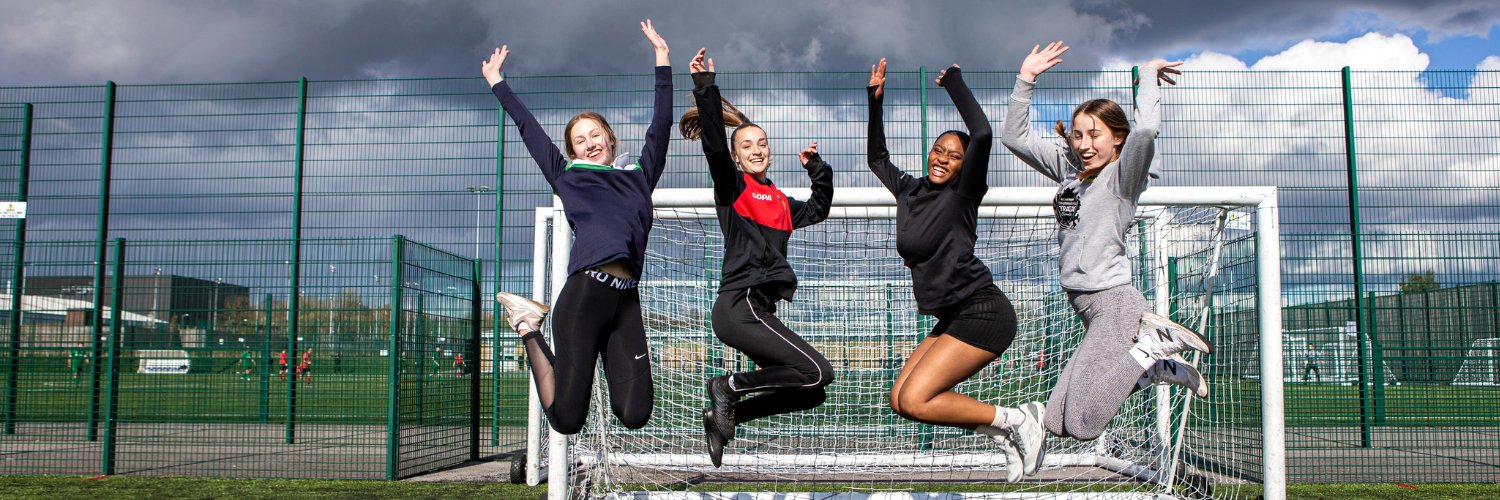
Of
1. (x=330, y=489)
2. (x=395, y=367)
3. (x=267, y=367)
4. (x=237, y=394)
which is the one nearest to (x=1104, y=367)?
(x=330, y=489)

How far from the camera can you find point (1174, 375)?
12.7 ft

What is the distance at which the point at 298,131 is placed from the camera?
9.20 m

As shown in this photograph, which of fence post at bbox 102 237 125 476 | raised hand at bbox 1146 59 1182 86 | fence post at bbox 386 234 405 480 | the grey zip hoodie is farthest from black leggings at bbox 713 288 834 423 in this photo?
fence post at bbox 102 237 125 476

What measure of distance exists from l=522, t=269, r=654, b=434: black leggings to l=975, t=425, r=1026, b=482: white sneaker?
145 cm

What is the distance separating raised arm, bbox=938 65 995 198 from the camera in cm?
387

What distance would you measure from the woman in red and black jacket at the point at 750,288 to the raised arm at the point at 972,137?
2.88 ft

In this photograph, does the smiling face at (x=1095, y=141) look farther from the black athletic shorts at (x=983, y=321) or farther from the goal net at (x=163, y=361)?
the goal net at (x=163, y=361)

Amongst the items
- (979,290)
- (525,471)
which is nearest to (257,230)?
(525,471)

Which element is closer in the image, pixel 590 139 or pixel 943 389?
pixel 943 389

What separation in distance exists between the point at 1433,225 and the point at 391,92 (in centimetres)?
970

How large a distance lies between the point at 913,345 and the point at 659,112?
458cm

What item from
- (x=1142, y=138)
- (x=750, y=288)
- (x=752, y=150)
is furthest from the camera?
(x=752, y=150)

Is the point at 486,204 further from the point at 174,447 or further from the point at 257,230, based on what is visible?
the point at 174,447

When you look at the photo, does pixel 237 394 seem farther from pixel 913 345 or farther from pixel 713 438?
pixel 713 438
